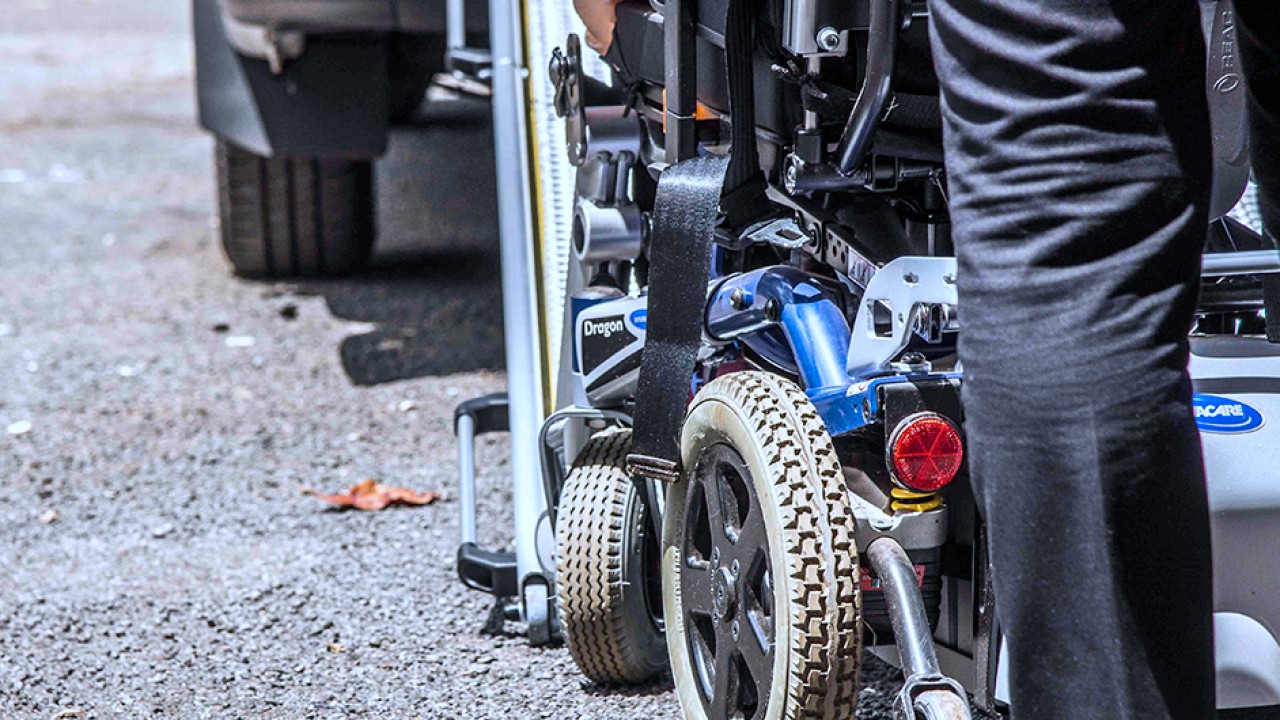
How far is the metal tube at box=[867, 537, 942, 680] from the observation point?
141cm

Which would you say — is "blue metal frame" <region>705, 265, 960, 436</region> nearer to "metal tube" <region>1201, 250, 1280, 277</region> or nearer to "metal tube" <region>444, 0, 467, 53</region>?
"metal tube" <region>1201, 250, 1280, 277</region>

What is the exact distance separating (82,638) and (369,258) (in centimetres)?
280

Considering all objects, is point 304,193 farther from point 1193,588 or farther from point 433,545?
point 1193,588

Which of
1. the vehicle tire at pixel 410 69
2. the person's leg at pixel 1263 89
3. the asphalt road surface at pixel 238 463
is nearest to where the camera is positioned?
the person's leg at pixel 1263 89

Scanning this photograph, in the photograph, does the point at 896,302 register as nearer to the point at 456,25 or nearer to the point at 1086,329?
the point at 1086,329

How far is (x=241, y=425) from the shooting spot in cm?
366

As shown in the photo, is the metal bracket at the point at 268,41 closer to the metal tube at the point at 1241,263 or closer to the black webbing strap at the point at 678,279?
the black webbing strap at the point at 678,279

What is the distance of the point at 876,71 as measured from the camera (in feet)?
4.93

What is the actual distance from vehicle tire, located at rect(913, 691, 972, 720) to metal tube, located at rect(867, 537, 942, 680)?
0.08ft

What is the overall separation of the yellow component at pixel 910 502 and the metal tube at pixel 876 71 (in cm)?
35

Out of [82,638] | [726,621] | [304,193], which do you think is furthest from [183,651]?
[304,193]

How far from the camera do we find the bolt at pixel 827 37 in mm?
1548

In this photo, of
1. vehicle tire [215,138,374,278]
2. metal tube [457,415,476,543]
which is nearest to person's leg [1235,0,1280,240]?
metal tube [457,415,476,543]

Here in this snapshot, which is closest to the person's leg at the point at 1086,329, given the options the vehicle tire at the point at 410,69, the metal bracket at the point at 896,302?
the metal bracket at the point at 896,302
